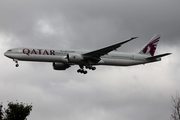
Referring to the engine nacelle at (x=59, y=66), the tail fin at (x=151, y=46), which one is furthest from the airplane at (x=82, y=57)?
the tail fin at (x=151, y=46)

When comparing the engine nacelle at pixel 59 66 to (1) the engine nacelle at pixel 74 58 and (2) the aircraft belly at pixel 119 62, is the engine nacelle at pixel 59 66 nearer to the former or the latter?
(1) the engine nacelle at pixel 74 58

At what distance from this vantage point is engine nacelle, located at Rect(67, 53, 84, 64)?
54.0 meters

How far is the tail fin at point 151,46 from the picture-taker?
214 ft

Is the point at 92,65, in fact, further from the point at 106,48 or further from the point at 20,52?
the point at 20,52

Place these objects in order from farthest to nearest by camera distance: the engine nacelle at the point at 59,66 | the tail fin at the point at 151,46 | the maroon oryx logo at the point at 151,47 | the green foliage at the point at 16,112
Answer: the maroon oryx logo at the point at 151,47
the tail fin at the point at 151,46
the engine nacelle at the point at 59,66
the green foliage at the point at 16,112

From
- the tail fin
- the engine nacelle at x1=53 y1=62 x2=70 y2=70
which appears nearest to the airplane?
the engine nacelle at x1=53 y1=62 x2=70 y2=70

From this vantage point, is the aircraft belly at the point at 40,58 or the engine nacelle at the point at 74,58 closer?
the aircraft belly at the point at 40,58

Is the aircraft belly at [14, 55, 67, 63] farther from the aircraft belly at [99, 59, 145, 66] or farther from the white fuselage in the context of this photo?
the aircraft belly at [99, 59, 145, 66]

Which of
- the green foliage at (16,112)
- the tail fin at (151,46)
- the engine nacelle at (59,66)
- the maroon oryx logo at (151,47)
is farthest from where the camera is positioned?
the maroon oryx logo at (151,47)

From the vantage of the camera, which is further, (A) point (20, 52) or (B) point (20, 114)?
(A) point (20, 52)

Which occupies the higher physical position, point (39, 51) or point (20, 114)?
point (39, 51)

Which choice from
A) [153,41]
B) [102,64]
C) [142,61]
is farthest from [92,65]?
[153,41]

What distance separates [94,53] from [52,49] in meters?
6.95

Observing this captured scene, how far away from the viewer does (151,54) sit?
65812 mm
